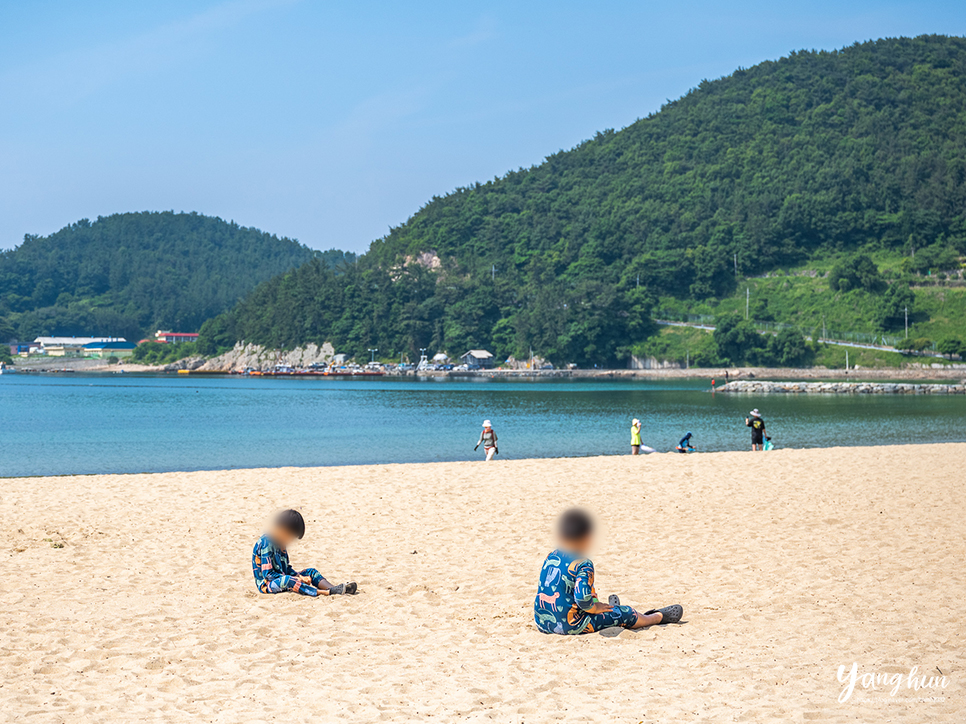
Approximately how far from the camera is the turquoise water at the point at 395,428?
29172mm

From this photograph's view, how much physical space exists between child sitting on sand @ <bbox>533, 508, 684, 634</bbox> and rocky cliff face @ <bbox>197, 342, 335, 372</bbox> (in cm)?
16306

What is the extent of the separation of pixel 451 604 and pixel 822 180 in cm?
16593

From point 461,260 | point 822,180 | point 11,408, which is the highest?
point 822,180

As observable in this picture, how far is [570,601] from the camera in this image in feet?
24.2

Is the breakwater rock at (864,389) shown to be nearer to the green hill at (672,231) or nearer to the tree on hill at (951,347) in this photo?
the tree on hill at (951,347)

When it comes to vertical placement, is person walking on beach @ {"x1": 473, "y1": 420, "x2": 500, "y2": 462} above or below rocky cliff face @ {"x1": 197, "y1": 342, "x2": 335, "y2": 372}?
below

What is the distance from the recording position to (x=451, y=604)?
860 cm

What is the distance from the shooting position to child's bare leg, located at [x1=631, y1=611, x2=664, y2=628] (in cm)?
764

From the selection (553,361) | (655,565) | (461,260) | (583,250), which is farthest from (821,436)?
(461,260)

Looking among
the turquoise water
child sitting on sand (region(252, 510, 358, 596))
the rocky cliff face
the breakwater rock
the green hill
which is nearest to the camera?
child sitting on sand (region(252, 510, 358, 596))

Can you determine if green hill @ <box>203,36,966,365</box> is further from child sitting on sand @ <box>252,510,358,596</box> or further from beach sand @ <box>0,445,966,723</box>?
child sitting on sand @ <box>252,510,358,596</box>

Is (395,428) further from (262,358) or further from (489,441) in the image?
(262,358)

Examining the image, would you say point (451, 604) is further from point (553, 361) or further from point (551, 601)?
point (553, 361)

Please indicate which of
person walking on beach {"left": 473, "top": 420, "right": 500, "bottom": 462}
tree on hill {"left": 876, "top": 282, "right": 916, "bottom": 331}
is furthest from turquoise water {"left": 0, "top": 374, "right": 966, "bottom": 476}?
tree on hill {"left": 876, "top": 282, "right": 916, "bottom": 331}
